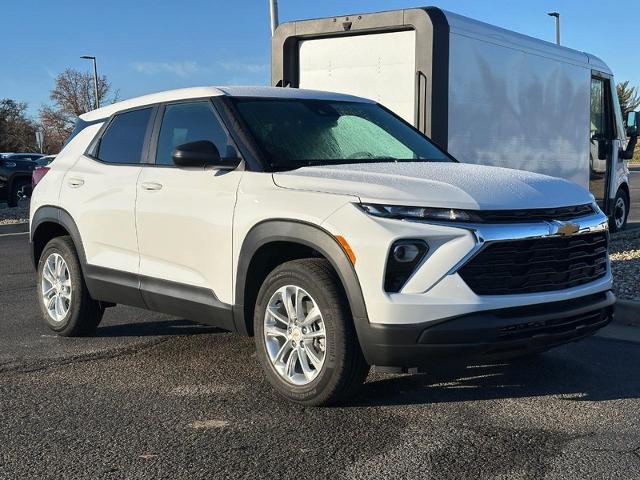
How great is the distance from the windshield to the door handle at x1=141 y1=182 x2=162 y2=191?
735 mm

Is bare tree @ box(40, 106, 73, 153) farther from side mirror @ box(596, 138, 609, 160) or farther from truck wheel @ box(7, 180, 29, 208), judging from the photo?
side mirror @ box(596, 138, 609, 160)

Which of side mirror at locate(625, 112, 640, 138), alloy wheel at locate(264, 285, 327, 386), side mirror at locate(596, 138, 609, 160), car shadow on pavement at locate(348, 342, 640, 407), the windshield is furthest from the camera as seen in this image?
side mirror at locate(625, 112, 640, 138)

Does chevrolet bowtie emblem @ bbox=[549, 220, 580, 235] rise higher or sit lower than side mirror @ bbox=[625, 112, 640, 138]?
lower

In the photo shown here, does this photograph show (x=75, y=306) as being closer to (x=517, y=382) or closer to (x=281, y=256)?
(x=281, y=256)

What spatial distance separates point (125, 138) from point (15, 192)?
17.0 meters

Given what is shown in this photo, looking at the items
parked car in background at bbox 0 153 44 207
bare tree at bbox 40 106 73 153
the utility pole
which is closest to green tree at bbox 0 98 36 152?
bare tree at bbox 40 106 73 153

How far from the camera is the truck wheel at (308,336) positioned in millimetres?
3990

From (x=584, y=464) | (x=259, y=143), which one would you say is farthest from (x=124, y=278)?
(x=584, y=464)

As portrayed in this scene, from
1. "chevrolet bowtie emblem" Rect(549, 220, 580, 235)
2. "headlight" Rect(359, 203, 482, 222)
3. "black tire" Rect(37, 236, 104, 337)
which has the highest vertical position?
"headlight" Rect(359, 203, 482, 222)

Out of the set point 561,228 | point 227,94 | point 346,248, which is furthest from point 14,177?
point 561,228

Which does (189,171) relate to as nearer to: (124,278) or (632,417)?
(124,278)

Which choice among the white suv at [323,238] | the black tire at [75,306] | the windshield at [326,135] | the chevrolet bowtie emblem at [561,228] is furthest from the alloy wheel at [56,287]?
the chevrolet bowtie emblem at [561,228]

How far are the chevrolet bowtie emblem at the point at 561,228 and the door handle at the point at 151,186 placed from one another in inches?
97.3

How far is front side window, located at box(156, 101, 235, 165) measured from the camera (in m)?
4.94
